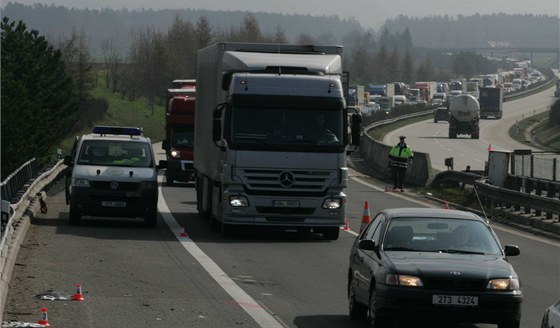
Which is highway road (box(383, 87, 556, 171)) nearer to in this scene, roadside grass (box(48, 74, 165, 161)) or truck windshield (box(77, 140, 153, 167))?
roadside grass (box(48, 74, 165, 161))

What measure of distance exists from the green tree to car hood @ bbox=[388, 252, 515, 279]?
37070 millimetres

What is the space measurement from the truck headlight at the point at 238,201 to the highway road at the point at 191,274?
661 millimetres

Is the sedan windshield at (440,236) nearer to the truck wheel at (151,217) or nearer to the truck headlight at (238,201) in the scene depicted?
the truck headlight at (238,201)

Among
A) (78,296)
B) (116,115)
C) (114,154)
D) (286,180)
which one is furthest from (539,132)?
(78,296)

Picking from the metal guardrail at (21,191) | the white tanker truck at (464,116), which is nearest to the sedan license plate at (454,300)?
the metal guardrail at (21,191)

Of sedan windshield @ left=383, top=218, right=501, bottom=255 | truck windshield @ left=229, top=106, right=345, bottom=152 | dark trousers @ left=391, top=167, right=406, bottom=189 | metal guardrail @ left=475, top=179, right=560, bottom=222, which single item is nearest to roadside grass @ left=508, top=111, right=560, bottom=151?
dark trousers @ left=391, top=167, right=406, bottom=189

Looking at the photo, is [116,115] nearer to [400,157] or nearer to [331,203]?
[400,157]

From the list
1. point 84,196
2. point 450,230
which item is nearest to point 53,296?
point 450,230

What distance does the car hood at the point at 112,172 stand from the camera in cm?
2633

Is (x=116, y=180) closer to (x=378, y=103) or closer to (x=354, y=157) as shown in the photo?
(x=354, y=157)

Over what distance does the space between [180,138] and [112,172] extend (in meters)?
18.0

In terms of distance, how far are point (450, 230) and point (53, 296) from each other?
4450 mm

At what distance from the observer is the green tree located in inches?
2000

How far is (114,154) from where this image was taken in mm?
27250
